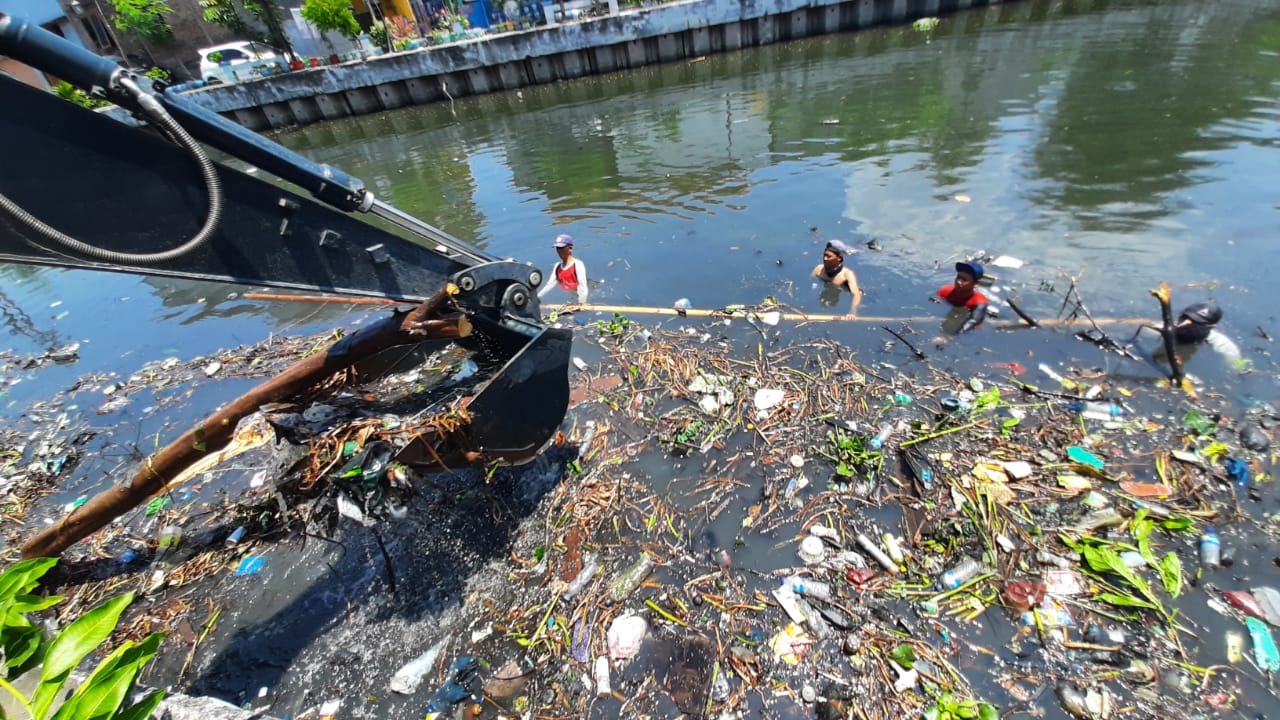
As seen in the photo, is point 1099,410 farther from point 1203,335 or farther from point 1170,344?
point 1203,335

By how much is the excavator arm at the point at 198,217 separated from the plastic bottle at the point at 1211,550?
477 centimetres

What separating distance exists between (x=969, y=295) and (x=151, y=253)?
771 centimetres

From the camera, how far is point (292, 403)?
3482mm

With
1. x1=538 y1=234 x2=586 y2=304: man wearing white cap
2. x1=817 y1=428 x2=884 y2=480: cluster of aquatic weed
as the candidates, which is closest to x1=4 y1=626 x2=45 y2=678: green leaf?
x1=817 y1=428 x2=884 y2=480: cluster of aquatic weed

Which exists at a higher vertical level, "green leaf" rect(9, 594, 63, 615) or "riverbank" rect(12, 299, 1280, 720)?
"green leaf" rect(9, 594, 63, 615)

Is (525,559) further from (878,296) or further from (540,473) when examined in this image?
(878,296)

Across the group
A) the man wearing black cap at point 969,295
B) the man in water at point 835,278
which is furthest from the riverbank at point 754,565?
the man in water at point 835,278

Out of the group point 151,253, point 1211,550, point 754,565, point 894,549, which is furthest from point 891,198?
point 151,253

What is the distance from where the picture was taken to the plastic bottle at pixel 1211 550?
359 centimetres

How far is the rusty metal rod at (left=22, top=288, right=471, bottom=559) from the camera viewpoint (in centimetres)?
320

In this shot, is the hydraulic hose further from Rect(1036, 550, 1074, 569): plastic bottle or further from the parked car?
the parked car

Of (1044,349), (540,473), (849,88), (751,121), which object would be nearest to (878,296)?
(1044,349)

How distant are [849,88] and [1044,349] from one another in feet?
52.1

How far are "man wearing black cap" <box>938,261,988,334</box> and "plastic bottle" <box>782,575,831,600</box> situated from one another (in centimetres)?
416
